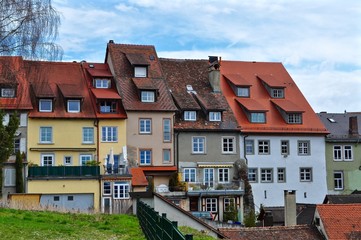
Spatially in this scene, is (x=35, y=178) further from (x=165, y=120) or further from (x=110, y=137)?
(x=165, y=120)

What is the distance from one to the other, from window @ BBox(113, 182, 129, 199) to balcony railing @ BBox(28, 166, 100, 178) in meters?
1.63

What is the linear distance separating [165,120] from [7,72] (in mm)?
24103

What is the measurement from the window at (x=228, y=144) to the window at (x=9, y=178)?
1678cm

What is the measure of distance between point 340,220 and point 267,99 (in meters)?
18.1

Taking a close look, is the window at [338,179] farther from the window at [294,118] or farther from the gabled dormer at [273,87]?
the gabled dormer at [273,87]

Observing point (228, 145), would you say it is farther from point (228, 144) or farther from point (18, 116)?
point (18, 116)

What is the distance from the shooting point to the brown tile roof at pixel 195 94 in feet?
167

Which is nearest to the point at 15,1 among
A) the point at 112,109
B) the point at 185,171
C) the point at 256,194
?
the point at 112,109

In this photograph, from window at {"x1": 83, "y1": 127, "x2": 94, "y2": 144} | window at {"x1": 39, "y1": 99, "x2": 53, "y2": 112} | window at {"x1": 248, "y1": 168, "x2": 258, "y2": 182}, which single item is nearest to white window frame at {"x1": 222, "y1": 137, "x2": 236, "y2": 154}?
window at {"x1": 248, "y1": 168, "x2": 258, "y2": 182}

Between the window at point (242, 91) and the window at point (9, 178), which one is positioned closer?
the window at point (9, 178)

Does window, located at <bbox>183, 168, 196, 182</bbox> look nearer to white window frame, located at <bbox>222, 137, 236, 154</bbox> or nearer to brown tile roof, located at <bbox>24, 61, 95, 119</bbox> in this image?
white window frame, located at <bbox>222, 137, 236, 154</bbox>

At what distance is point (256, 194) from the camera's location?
5197 centimetres

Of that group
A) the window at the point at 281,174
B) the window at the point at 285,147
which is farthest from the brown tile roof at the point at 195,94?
the window at the point at 281,174

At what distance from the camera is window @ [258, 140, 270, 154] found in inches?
2074
